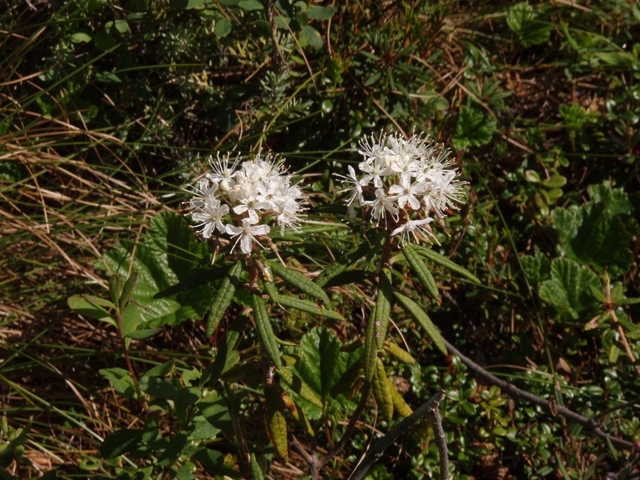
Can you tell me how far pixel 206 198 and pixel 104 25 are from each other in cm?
167

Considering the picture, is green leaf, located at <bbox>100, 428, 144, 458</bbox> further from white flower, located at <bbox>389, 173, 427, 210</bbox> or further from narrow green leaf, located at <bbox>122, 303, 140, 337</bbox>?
white flower, located at <bbox>389, 173, 427, 210</bbox>

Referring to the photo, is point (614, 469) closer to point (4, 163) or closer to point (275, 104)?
point (275, 104)

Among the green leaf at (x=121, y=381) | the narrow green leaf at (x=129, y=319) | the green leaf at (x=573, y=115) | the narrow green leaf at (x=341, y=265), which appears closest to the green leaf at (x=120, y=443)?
the green leaf at (x=121, y=381)

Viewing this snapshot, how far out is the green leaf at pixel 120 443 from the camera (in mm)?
1947

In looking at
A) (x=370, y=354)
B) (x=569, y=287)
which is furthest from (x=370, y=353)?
(x=569, y=287)

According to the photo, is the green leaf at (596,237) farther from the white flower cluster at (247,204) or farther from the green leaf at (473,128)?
the white flower cluster at (247,204)

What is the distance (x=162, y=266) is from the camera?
261 centimetres

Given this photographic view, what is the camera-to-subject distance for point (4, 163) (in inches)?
114

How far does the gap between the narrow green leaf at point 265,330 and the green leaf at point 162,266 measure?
771 mm

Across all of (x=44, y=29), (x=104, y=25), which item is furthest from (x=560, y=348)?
(x=44, y=29)

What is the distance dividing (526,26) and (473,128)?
2.56 feet

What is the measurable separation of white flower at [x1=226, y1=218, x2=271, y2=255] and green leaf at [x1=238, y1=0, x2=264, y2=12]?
127 cm

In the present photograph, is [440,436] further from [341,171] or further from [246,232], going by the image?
[341,171]

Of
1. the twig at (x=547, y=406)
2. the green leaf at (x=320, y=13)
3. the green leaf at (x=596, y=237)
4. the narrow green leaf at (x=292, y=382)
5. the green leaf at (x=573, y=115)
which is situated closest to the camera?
the narrow green leaf at (x=292, y=382)
